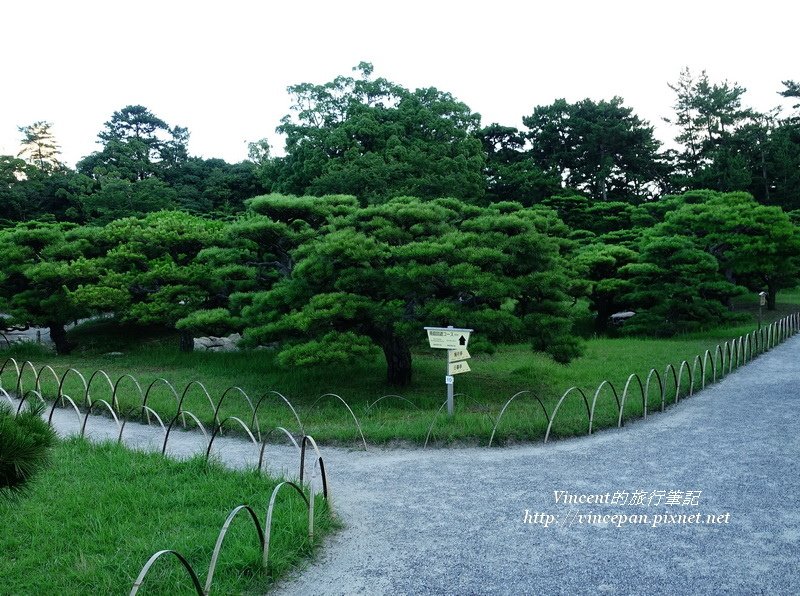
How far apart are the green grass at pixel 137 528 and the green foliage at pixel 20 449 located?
10cm

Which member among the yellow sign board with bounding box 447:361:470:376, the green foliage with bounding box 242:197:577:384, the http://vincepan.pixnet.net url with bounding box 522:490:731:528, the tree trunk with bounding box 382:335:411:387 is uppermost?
the green foliage with bounding box 242:197:577:384

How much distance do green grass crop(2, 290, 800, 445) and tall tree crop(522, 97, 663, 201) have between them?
15414 mm

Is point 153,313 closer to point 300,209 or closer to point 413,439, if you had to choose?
point 300,209

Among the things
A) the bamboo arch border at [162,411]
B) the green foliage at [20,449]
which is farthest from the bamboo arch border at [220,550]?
the bamboo arch border at [162,411]

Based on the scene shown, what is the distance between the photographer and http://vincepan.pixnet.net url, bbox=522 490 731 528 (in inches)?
194

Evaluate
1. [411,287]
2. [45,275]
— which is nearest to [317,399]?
[411,287]

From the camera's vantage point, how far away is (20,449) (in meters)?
2.89

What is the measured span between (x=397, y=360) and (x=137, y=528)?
674 centimetres

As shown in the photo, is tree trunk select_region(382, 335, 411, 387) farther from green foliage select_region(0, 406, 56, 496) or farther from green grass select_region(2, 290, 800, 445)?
green foliage select_region(0, 406, 56, 496)

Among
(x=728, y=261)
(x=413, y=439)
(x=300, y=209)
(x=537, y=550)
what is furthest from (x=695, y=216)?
(x=537, y=550)

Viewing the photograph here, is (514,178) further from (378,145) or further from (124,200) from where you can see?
(124,200)

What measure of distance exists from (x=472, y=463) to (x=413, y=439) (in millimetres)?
1042

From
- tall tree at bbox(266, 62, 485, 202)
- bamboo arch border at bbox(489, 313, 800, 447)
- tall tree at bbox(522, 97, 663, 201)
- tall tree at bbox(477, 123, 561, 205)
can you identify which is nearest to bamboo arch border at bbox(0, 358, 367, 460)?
bamboo arch border at bbox(489, 313, 800, 447)

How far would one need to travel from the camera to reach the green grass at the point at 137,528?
12.8 ft
